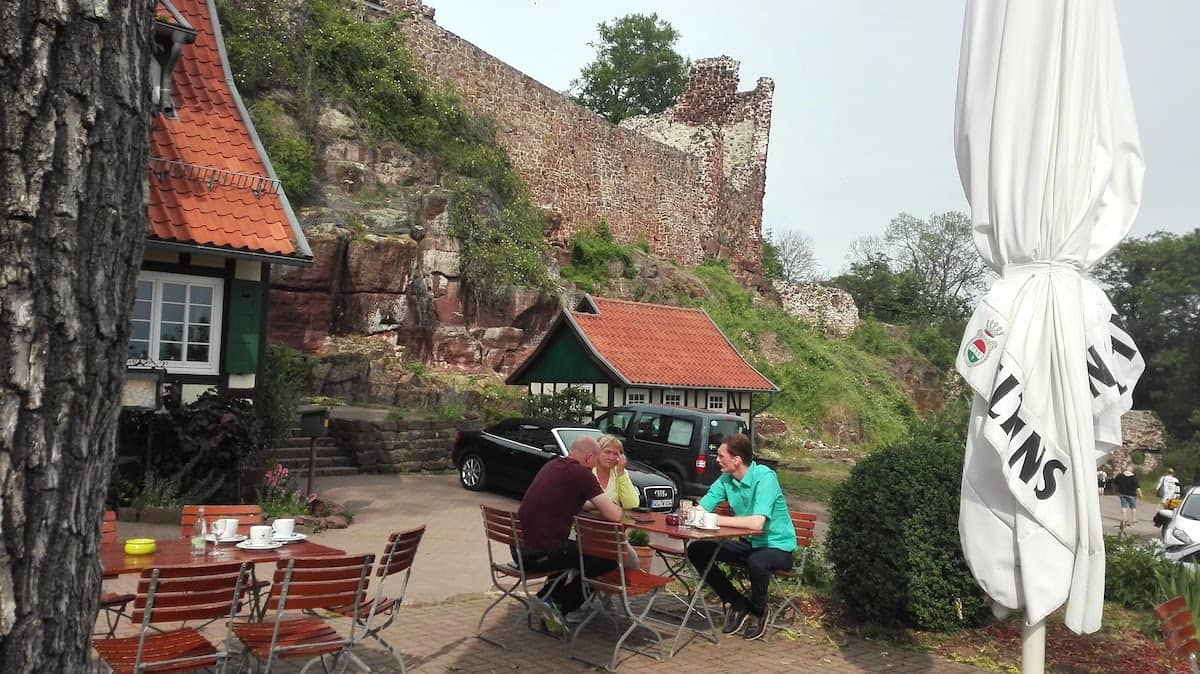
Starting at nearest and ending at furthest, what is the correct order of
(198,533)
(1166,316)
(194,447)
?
(198,533) < (194,447) < (1166,316)

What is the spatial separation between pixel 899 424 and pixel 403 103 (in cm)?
1877

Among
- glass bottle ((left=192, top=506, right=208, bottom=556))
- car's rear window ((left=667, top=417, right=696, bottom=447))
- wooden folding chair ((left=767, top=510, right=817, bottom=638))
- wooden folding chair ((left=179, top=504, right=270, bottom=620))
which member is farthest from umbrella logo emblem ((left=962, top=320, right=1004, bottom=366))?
car's rear window ((left=667, top=417, right=696, bottom=447))

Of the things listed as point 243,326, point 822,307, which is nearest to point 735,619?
point 243,326

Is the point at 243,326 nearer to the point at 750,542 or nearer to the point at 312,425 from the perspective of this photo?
the point at 312,425

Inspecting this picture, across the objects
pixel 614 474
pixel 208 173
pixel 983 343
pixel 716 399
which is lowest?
pixel 614 474

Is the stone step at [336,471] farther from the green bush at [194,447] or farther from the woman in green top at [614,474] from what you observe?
the woman in green top at [614,474]

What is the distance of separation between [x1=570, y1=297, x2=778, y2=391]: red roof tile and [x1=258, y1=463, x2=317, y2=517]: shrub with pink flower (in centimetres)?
885

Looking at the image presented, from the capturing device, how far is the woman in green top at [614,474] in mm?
7055

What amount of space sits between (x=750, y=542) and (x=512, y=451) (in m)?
7.67

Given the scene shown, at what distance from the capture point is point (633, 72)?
2003 inches

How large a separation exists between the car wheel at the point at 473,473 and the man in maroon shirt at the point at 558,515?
8168 mm

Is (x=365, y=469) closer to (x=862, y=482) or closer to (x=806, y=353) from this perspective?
(x=862, y=482)

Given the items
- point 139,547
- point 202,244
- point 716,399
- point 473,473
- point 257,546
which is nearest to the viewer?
point 139,547

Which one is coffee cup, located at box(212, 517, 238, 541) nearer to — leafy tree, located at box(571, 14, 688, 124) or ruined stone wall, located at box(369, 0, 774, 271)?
ruined stone wall, located at box(369, 0, 774, 271)
